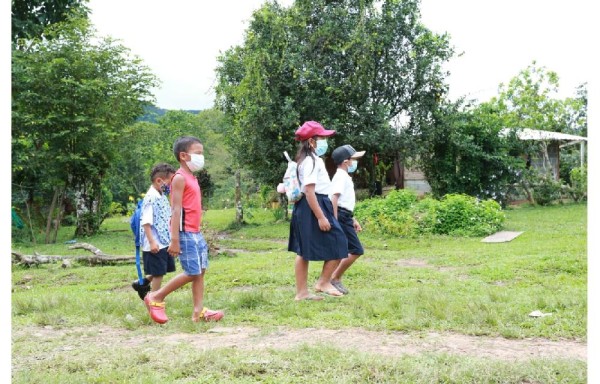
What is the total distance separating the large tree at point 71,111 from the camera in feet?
50.9

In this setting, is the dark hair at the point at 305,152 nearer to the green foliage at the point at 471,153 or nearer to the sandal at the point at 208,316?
the sandal at the point at 208,316

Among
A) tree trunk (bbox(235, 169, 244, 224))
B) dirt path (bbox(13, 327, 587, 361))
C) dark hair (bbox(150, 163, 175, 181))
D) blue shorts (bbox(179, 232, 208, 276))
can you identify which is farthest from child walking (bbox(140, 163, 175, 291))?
tree trunk (bbox(235, 169, 244, 224))

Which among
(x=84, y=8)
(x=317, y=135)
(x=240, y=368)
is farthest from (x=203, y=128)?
(x=240, y=368)

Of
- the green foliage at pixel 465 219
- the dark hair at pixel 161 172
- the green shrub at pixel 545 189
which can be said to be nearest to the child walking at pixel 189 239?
the dark hair at pixel 161 172

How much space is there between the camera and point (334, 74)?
1694cm

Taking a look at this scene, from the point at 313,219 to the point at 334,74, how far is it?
11.5 meters

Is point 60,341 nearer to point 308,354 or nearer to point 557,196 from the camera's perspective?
point 308,354

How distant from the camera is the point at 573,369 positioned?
3418 millimetres

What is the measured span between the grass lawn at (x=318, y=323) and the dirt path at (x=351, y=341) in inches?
0.9

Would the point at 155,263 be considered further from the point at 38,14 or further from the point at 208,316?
the point at 38,14

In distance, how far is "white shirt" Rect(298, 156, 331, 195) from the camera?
595 centimetres
